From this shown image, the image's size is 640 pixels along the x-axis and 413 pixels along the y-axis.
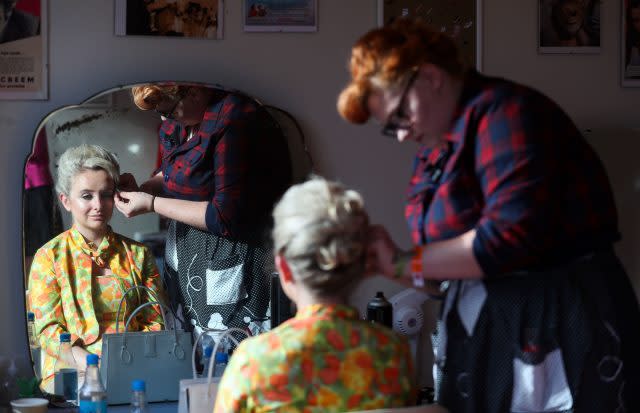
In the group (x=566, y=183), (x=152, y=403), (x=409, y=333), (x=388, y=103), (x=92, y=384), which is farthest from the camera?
(x=409, y=333)

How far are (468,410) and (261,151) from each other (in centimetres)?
125

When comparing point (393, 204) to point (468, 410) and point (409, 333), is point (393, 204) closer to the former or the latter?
point (409, 333)

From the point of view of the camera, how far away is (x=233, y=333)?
2740 mm

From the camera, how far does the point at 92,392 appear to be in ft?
7.83

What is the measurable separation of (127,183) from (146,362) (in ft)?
1.78

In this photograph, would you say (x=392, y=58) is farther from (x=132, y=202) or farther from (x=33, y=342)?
(x=33, y=342)

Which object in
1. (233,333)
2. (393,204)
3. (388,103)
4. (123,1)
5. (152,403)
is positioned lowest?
(152,403)

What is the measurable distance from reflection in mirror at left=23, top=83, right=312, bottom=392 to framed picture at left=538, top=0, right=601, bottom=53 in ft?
3.06

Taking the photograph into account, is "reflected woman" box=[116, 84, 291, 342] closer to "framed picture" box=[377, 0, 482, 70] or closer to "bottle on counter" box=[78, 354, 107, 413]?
"bottle on counter" box=[78, 354, 107, 413]

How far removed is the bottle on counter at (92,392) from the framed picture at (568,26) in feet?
5.73

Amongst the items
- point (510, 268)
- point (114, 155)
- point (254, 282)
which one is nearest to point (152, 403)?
point (254, 282)

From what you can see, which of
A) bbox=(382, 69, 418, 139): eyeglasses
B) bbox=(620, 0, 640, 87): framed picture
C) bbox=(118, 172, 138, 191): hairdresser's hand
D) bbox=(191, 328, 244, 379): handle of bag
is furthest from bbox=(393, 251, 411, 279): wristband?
bbox=(620, 0, 640, 87): framed picture

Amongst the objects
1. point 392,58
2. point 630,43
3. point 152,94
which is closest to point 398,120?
point 392,58

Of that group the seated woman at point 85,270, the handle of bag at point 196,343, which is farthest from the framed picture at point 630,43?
the seated woman at point 85,270
